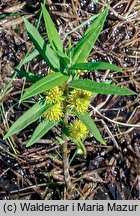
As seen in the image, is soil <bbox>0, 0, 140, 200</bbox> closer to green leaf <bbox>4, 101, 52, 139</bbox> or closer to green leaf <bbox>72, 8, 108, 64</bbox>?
green leaf <bbox>4, 101, 52, 139</bbox>

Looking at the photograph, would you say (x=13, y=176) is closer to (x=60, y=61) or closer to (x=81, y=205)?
(x=81, y=205)

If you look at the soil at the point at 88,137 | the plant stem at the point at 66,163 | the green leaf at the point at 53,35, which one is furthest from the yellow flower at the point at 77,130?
the soil at the point at 88,137

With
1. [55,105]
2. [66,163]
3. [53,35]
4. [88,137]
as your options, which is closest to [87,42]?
[53,35]

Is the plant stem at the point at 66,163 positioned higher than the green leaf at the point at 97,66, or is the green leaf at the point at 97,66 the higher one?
the green leaf at the point at 97,66

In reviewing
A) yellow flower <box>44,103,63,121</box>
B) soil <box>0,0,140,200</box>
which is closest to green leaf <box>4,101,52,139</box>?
yellow flower <box>44,103,63,121</box>

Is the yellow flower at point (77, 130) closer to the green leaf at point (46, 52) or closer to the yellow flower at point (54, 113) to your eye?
the yellow flower at point (54, 113)

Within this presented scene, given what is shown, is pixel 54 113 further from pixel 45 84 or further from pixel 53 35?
pixel 53 35
